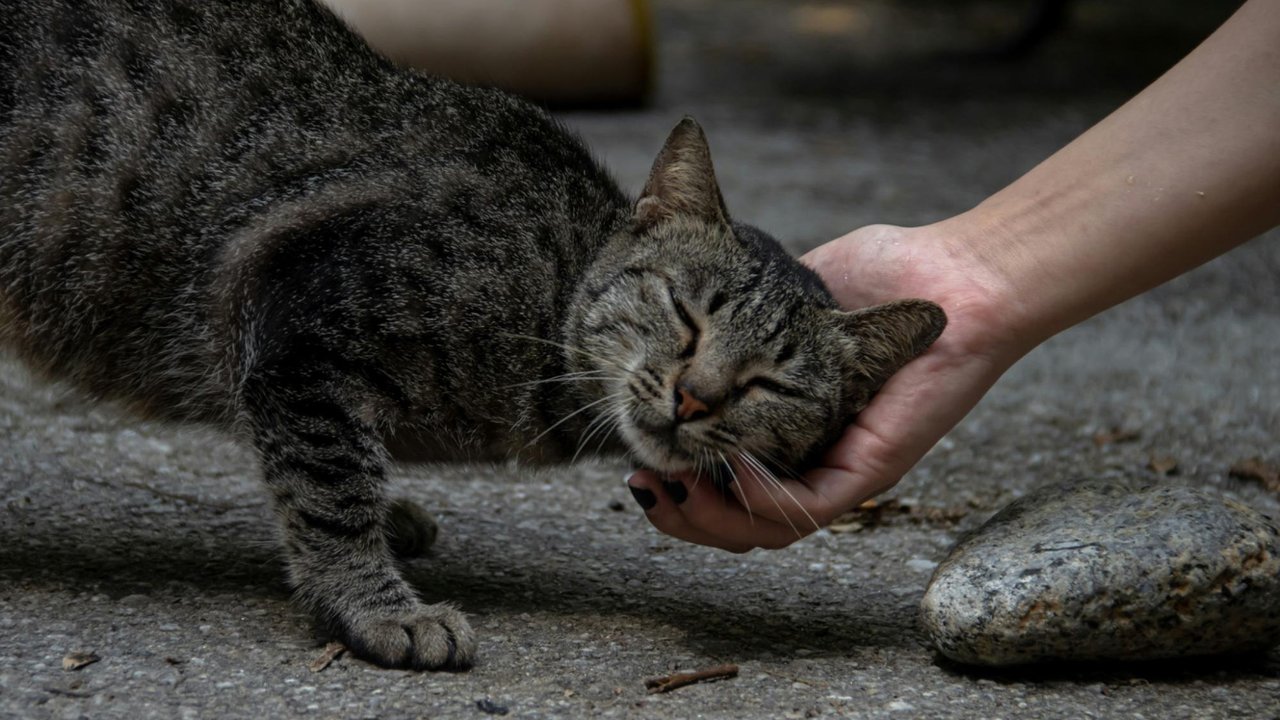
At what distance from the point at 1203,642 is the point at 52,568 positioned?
7.85 feet

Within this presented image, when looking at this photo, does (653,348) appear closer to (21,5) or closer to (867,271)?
(867,271)

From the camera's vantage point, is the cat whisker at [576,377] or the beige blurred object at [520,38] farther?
the beige blurred object at [520,38]

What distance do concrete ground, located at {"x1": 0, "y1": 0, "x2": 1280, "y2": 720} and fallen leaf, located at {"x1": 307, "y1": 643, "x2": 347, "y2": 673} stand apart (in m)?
0.02

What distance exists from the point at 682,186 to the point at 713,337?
41cm

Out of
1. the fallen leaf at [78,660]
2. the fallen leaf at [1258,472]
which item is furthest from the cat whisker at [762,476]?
the fallen leaf at [1258,472]

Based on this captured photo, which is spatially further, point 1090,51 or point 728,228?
point 1090,51

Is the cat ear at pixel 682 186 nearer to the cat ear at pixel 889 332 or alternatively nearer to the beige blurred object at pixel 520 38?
the cat ear at pixel 889 332

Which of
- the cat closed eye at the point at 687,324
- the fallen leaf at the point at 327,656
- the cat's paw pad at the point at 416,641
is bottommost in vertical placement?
the fallen leaf at the point at 327,656

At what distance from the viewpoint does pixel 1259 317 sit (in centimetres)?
529

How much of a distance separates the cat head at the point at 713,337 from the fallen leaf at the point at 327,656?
28.1 inches

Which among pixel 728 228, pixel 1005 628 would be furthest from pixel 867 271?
pixel 1005 628

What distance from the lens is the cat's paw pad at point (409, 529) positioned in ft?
10.3

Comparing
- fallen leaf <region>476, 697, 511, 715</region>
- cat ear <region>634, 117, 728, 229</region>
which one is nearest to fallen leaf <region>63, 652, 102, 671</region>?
fallen leaf <region>476, 697, 511, 715</region>

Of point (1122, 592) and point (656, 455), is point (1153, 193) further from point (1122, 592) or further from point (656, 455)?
point (656, 455)
